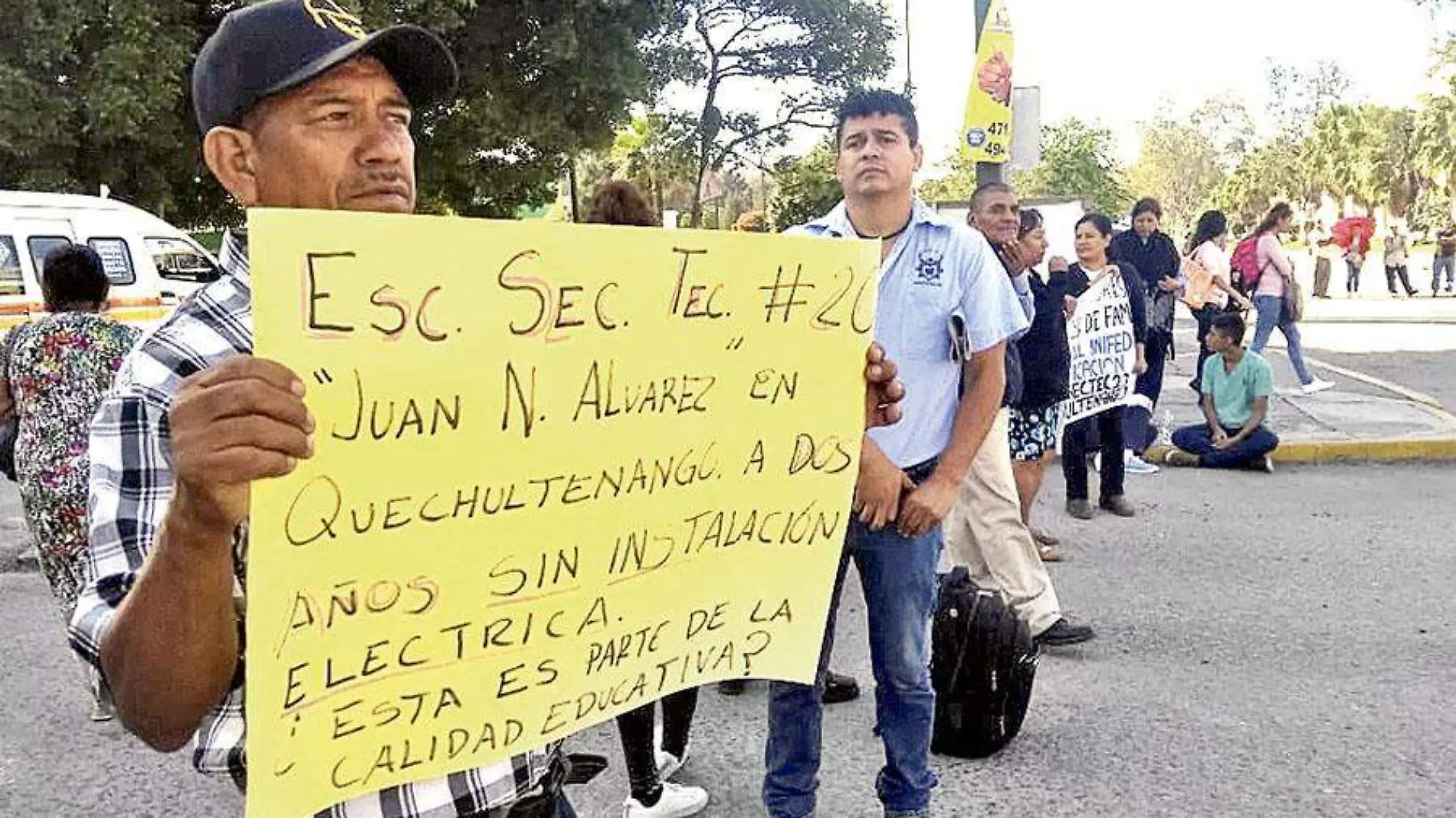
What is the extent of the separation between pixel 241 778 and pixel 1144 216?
811cm

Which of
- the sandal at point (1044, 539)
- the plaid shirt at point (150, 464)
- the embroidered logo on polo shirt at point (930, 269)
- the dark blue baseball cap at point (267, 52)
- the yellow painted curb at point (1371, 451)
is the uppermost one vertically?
the dark blue baseball cap at point (267, 52)

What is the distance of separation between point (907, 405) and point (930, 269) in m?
0.35

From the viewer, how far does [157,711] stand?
4.06 feet

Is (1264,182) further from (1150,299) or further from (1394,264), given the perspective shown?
(1150,299)

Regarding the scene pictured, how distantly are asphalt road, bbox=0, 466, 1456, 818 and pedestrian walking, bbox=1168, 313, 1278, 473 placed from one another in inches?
78.8

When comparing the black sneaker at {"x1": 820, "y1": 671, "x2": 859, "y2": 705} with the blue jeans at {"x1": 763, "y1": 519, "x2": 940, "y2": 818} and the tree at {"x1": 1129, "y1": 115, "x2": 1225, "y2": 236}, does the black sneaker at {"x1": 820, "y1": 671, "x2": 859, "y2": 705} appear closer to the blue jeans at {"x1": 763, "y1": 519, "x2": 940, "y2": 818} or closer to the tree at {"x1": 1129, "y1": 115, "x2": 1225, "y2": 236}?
the blue jeans at {"x1": 763, "y1": 519, "x2": 940, "y2": 818}

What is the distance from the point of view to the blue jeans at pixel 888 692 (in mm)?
3014

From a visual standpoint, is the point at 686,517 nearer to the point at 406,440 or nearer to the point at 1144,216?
the point at 406,440

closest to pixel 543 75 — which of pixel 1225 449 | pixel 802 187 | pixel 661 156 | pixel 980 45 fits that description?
pixel 980 45

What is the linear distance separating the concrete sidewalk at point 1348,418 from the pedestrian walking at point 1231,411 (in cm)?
49

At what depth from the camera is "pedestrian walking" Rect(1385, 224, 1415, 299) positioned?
25.4 m

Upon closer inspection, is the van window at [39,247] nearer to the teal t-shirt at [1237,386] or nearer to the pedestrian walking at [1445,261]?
the teal t-shirt at [1237,386]

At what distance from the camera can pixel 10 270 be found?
35.9ft

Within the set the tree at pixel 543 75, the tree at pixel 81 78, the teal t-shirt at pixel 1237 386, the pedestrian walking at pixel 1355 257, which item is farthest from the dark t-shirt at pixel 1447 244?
the tree at pixel 81 78
